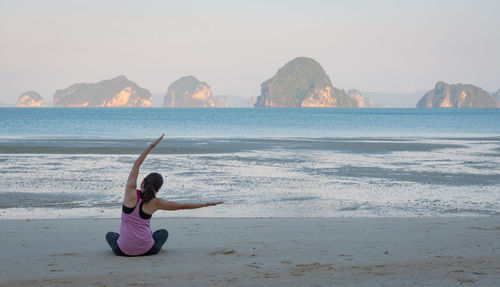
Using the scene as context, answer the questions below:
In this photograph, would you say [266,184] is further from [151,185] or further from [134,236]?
[151,185]

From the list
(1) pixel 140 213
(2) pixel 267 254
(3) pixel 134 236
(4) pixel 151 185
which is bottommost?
(2) pixel 267 254

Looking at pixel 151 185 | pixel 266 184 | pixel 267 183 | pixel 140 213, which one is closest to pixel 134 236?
pixel 140 213

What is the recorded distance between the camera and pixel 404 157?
24.0 metres

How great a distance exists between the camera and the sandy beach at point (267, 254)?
19.4ft

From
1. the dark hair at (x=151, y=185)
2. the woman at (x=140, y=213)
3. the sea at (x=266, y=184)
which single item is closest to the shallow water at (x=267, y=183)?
the sea at (x=266, y=184)

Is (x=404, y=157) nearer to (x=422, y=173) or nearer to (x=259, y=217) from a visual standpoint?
(x=422, y=173)

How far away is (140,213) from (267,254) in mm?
1615

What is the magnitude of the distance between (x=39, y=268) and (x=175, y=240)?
2.20 meters

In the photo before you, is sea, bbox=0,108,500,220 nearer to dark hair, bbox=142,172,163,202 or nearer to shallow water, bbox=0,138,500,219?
shallow water, bbox=0,138,500,219

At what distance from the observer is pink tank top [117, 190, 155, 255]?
679 cm

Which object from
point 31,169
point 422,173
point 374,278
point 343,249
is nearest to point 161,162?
point 31,169

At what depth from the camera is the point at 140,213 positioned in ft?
22.1

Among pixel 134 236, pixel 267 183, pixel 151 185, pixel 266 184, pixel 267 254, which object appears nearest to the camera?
pixel 151 185

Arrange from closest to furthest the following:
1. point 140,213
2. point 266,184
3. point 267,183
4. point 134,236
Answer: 1. point 140,213
2. point 134,236
3. point 266,184
4. point 267,183
